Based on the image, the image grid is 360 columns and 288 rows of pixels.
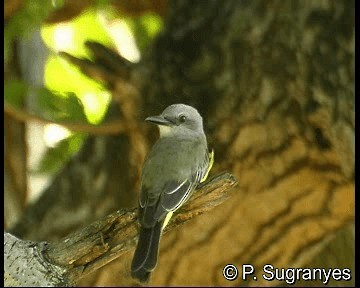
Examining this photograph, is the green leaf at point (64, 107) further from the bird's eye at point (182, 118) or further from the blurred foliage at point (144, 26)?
the blurred foliage at point (144, 26)

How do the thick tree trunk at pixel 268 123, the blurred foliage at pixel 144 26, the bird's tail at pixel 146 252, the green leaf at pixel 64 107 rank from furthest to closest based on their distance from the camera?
the blurred foliage at pixel 144 26 < the thick tree trunk at pixel 268 123 < the green leaf at pixel 64 107 < the bird's tail at pixel 146 252

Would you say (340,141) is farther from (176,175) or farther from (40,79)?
(40,79)

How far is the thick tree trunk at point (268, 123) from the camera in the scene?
1.00 m

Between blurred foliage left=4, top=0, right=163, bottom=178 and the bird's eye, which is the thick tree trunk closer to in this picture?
blurred foliage left=4, top=0, right=163, bottom=178

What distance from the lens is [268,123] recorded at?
104 cm

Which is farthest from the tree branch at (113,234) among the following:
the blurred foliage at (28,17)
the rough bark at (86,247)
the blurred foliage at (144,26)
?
the blurred foliage at (144,26)

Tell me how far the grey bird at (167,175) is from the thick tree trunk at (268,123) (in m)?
0.38

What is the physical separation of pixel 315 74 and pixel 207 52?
160 millimetres

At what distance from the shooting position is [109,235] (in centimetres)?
51

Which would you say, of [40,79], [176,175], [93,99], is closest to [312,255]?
[93,99]

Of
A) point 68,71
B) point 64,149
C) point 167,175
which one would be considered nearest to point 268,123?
point 68,71

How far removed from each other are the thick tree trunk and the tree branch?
1.37 feet

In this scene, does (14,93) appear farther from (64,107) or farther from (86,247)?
(86,247)

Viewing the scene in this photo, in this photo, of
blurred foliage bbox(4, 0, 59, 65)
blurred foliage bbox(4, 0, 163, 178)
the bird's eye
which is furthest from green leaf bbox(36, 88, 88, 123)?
blurred foliage bbox(4, 0, 59, 65)
